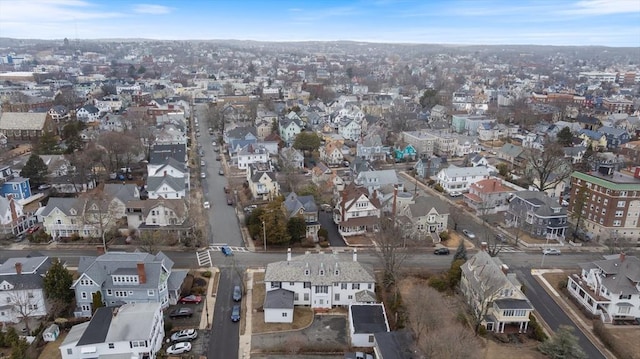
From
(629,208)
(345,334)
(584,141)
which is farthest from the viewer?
(584,141)

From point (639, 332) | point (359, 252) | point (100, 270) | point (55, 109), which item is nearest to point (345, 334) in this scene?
point (359, 252)

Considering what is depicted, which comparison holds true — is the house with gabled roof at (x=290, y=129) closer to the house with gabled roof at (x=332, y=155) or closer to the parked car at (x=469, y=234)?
the house with gabled roof at (x=332, y=155)

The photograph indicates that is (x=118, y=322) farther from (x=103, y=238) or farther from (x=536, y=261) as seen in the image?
(x=536, y=261)

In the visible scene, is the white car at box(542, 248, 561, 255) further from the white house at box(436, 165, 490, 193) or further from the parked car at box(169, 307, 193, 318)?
the parked car at box(169, 307, 193, 318)

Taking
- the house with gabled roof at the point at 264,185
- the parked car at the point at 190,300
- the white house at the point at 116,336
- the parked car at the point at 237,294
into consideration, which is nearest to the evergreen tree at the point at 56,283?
the white house at the point at 116,336

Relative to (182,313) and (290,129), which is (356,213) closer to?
(182,313)

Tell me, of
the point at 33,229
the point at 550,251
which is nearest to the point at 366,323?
the point at 550,251
